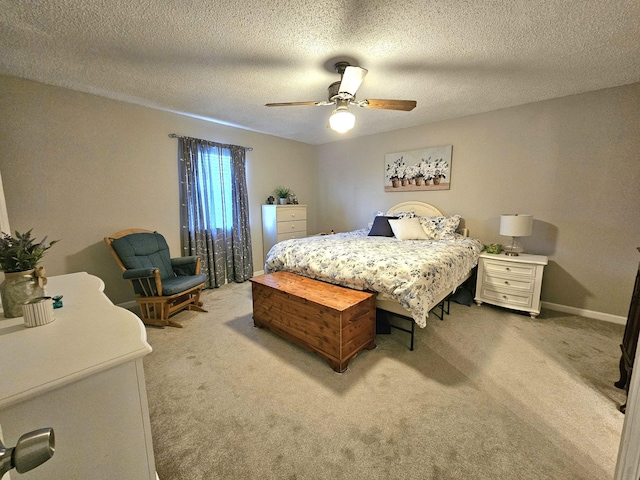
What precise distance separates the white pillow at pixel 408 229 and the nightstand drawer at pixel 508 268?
2.58ft

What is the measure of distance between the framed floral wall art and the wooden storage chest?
2.47 m

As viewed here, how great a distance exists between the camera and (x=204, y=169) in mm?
3783

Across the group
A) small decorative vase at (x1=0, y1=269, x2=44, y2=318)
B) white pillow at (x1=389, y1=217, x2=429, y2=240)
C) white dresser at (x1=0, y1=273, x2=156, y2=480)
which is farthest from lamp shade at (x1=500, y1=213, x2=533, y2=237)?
small decorative vase at (x1=0, y1=269, x2=44, y2=318)

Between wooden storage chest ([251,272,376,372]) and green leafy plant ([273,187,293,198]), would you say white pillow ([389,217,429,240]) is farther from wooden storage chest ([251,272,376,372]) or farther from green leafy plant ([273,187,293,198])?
green leafy plant ([273,187,293,198])

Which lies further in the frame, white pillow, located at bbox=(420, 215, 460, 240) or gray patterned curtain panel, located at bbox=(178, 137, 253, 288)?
gray patterned curtain panel, located at bbox=(178, 137, 253, 288)

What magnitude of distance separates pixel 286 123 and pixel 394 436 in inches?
148

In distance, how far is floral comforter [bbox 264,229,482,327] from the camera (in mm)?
2131

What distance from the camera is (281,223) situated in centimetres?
445

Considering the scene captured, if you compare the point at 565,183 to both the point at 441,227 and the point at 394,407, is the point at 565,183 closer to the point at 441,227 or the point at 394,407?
the point at 441,227

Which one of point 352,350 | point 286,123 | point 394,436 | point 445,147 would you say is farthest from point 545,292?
point 286,123

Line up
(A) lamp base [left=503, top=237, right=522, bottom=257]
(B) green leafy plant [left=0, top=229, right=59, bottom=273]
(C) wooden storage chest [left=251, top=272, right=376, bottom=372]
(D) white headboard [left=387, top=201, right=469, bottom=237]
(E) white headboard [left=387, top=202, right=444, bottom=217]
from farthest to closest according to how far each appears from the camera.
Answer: (E) white headboard [left=387, top=202, right=444, bottom=217], (D) white headboard [left=387, top=201, right=469, bottom=237], (A) lamp base [left=503, top=237, right=522, bottom=257], (C) wooden storage chest [left=251, top=272, right=376, bottom=372], (B) green leafy plant [left=0, top=229, right=59, bottom=273]

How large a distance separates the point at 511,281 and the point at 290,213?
3.26 metres

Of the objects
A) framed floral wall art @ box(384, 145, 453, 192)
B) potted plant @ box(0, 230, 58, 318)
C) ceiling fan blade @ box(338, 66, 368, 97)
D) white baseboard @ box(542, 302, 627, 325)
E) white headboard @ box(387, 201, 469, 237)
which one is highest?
ceiling fan blade @ box(338, 66, 368, 97)

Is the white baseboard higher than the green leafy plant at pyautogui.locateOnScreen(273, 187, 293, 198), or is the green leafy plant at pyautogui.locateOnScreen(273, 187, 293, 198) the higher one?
the green leafy plant at pyautogui.locateOnScreen(273, 187, 293, 198)
